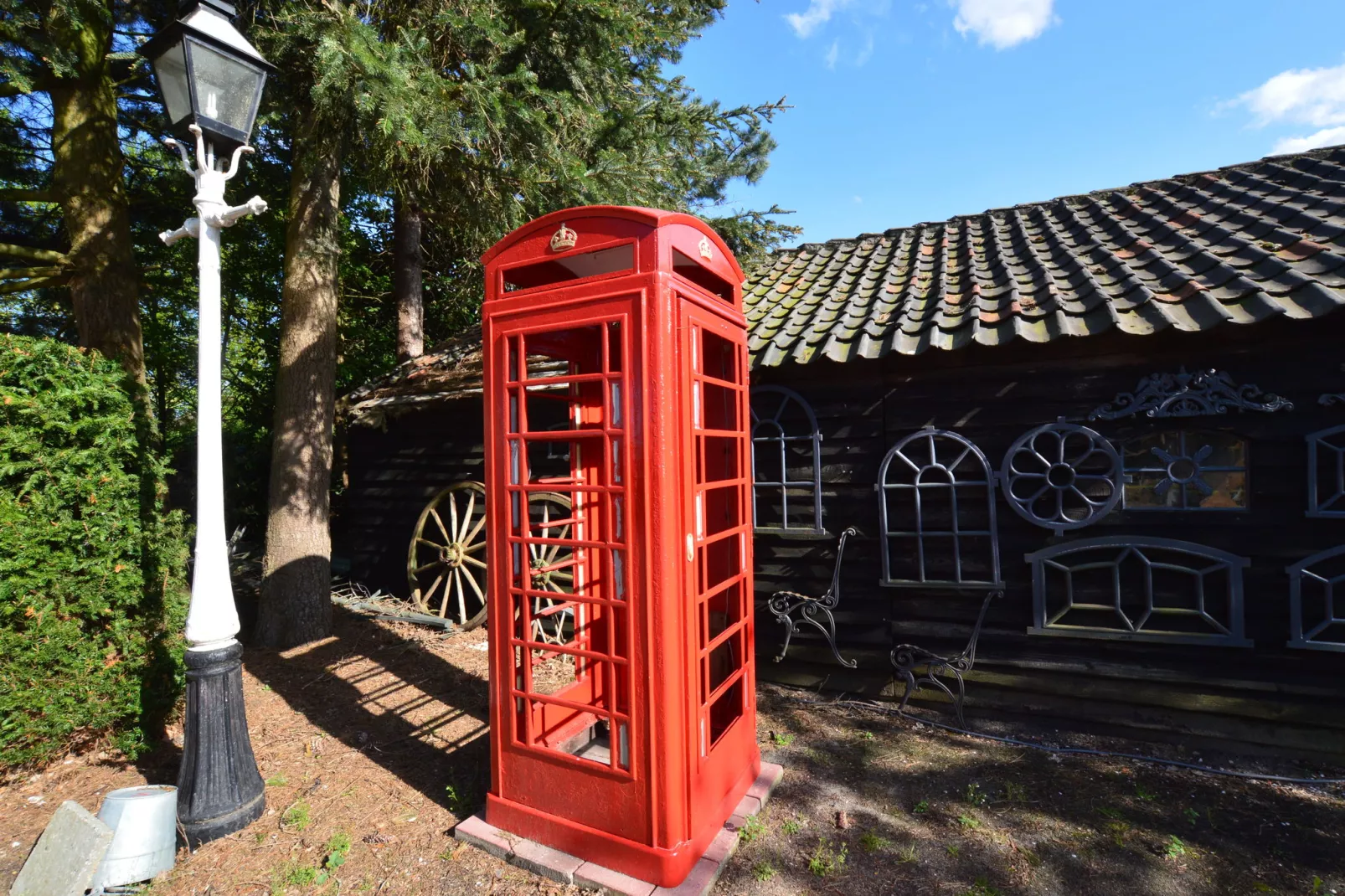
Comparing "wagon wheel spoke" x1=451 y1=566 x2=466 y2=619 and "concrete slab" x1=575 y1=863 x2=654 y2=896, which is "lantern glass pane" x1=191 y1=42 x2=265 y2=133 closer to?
"concrete slab" x1=575 y1=863 x2=654 y2=896

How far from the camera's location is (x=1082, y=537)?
4301 millimetres

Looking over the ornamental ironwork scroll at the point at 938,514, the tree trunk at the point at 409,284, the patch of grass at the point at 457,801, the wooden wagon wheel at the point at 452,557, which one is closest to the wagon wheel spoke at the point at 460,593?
the wooden wagon wheel at the point at 452,557

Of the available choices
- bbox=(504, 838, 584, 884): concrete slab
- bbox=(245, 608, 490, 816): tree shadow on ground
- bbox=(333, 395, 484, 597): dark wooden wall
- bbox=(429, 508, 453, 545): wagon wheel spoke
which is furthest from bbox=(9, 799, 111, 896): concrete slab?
bbox=(333, 395, 484, 597): dark wooden wall

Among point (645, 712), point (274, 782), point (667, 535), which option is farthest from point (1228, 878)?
point (274, 782)

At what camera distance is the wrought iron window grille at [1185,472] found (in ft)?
13.2

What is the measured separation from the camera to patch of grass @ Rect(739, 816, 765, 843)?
125 inches

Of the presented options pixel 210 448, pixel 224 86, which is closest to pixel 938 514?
pixel 210 448

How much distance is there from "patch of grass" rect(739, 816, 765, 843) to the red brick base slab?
0.9 inches

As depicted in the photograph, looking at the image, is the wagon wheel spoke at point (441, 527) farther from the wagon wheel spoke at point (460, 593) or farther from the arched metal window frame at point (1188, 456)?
the arched metal window frame at point (1188, 456)

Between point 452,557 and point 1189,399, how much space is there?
6814mm

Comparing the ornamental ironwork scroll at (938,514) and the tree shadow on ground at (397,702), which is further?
the ornamental ironwork scroll at (938,514)

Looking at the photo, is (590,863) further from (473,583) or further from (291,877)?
(473,583)

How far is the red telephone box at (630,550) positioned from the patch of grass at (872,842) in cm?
69

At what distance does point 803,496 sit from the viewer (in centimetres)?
522
